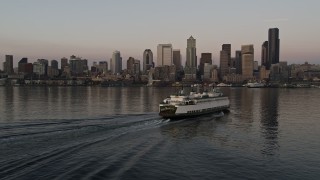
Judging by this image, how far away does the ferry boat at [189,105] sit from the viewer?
84637 millimetres

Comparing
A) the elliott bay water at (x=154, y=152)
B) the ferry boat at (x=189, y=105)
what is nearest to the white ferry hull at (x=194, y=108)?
the ferry boat at (x=189, y=105)

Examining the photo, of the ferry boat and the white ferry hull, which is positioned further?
the ferry boat

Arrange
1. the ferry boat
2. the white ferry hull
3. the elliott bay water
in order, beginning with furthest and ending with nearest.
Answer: the ferry boat < the white ferry hull < the elliott bay water

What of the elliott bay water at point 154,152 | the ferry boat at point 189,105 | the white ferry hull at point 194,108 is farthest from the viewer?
the ferry boat at point 189,105

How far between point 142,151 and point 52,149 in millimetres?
11370

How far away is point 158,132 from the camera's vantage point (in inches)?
2574

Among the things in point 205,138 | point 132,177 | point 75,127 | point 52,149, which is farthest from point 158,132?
point 132,177

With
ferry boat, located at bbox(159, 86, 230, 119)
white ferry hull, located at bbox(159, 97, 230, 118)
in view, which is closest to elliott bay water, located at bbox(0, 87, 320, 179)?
white ferry hull, located at bbox(159, 97, 230, 118)

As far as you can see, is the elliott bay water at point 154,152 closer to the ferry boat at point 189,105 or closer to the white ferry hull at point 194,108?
the white ferry hull at point 194,108

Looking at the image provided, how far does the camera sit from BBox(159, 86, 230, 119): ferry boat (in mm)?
84637

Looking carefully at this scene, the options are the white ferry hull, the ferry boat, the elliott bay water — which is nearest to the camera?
the elliott bay water

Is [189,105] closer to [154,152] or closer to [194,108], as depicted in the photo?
[194,108]

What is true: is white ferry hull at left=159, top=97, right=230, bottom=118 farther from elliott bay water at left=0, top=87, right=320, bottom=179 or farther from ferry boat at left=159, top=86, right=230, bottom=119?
elliott bay water at left=0, top=87, right=320, bottom=179

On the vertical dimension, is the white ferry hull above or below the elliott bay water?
above
